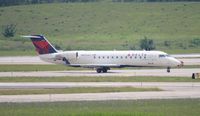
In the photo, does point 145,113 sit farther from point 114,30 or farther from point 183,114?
point 114,30

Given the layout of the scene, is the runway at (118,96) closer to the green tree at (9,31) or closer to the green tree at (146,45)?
the green tree at (146,45)

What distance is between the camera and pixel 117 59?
69.4m

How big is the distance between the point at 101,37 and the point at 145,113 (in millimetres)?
91109

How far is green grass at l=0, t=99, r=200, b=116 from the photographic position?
32.4m

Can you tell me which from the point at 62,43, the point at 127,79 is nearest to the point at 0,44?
the point at 62,43

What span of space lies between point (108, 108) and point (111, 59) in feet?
115

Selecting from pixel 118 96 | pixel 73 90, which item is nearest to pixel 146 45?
pixel 73 90

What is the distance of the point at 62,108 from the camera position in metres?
35.0

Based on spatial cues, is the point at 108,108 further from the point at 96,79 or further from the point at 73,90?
the point at 96,79

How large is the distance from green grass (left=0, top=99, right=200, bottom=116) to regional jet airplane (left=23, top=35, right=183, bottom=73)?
97.1ft

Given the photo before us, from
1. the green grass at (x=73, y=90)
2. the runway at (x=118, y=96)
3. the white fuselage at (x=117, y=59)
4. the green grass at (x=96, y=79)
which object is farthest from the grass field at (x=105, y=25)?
the runway at (x=118, y=96)

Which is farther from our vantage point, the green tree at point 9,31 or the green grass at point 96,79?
the green tree at point 9,31

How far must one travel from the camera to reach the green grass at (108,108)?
106 feet

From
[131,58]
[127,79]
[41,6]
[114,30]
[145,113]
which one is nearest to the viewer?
[145,113]
